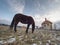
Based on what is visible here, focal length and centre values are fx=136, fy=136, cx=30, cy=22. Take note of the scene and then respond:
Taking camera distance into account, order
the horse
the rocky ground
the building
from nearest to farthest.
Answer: the rocky ground, the horse, the building

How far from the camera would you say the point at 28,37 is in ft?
9.00

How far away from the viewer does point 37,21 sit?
9.67 feet

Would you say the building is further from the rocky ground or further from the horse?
the horse

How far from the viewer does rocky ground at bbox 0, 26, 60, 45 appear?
8.34 feet

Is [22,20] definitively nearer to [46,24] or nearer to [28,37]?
[28,37]

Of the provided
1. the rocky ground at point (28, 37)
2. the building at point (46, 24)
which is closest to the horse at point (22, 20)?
the rocky ground at point (28, 37)

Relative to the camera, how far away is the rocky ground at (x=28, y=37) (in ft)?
8.34

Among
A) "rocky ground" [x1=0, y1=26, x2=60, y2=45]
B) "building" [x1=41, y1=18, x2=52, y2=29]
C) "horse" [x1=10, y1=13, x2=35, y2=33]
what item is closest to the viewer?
"rocky ground" [x1=0, y1=26, x2=60, y2=45]

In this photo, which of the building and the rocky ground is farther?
the building

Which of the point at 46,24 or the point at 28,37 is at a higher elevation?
the point at 46,24

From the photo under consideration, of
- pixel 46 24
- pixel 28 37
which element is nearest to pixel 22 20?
pixel 28 37

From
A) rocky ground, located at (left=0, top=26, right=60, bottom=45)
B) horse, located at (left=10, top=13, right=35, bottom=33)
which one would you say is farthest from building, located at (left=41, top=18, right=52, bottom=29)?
horse, located at (left=10, top=13, right=35, bottom=33)

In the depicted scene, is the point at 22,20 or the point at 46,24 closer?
the point at 22,20

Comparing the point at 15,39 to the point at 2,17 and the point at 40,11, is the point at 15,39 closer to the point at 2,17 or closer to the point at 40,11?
the point at 2,17
